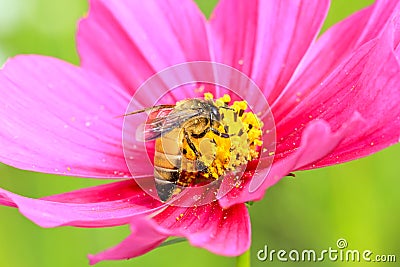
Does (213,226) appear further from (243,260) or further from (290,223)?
(290,223)

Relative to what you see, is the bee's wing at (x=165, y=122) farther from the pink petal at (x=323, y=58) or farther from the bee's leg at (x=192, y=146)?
the pink petal at (x=323, y=58)

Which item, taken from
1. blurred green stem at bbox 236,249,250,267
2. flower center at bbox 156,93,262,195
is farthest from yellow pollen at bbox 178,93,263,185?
blurred green stem at bbox 236,249,250,267

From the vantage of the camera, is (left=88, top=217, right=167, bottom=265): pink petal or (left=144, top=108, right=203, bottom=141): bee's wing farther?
(left=144, top=108, right=203, bottom=141): bee's wing

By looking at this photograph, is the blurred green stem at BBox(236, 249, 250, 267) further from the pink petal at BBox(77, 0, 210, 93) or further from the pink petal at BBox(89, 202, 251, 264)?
the pink petal at BBox(77, 0, 210, 93)

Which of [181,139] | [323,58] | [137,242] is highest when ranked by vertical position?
[323,58]

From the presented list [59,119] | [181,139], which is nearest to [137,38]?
[59,119]

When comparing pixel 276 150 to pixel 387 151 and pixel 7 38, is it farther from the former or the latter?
pixel 7 38
